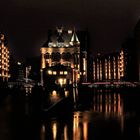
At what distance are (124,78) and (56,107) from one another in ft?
500

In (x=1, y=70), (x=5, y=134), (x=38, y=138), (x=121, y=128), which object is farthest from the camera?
(x=1, y=70)

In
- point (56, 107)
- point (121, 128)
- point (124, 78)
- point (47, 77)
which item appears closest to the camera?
point (121, 128)

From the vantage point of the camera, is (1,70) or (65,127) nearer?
(65,127)

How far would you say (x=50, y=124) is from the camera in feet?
71.9

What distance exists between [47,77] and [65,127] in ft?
447

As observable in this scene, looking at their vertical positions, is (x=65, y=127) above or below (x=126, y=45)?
below

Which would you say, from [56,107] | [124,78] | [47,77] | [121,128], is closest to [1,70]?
[47,77]

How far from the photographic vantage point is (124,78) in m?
179

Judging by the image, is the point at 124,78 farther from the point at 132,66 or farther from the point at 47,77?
the point at 47,77

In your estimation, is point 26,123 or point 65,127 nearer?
point 65,127

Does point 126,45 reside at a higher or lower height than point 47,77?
higher

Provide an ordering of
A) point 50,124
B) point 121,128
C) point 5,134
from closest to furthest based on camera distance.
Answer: point 5,134 < point 121,128 < point 50,124

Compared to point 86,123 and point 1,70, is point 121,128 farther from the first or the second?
point 1,70

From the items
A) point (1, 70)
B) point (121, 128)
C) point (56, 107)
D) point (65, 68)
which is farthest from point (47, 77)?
point (121, 128)
